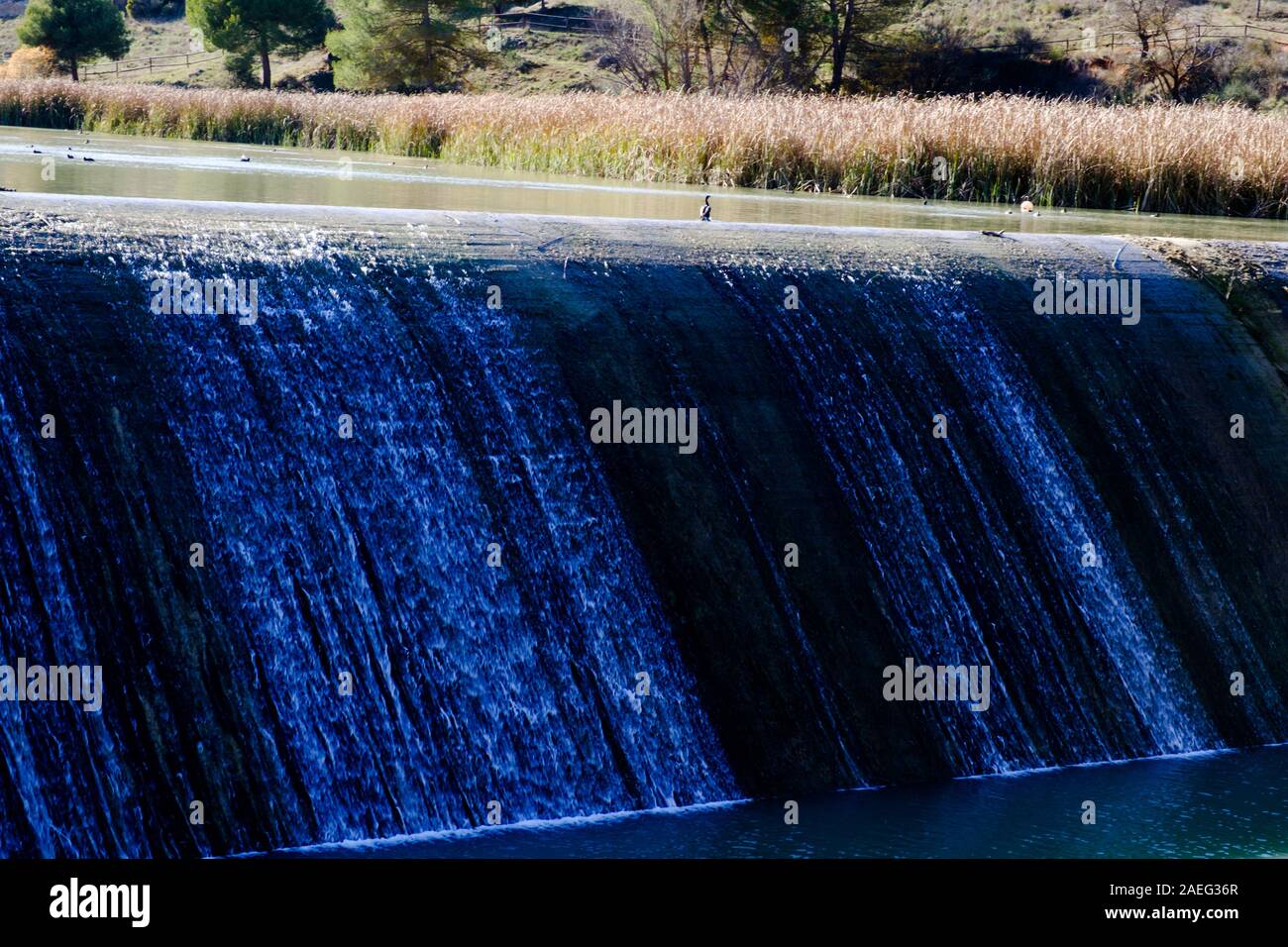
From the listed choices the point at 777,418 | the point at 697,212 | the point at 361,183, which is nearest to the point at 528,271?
the point at 777,418

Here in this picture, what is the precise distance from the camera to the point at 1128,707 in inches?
281

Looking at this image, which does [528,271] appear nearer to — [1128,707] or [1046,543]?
[1046,543]

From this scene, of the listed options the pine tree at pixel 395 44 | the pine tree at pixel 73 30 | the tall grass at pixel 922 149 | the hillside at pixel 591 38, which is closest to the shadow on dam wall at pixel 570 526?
the tall grass at pixel 922 149

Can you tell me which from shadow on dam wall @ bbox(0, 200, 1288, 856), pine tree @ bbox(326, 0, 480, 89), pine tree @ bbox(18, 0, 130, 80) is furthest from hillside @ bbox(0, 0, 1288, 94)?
shadow on dam wall @ bbox(0, 200, 1288, 856)

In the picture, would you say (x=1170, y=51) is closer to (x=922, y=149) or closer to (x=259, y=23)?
(x=922, y=149)

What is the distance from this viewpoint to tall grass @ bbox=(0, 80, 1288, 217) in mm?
14508

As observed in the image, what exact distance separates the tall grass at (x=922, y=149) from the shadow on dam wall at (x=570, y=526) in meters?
6.51

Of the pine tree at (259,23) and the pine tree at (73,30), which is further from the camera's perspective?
the pine tree at (73,30)

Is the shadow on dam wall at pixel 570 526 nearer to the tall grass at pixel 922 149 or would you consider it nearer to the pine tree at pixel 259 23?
Answer: the tall grass at pixel 922 149

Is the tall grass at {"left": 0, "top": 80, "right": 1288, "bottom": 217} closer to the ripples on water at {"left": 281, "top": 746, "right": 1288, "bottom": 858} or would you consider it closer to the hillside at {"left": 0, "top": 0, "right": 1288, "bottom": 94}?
the ripples on water at {"left": 281, "top": 746, "right": 1288, "bottom": 858}

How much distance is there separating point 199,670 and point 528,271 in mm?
2689

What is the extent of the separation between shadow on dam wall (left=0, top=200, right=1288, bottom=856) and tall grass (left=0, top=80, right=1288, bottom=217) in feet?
21.4

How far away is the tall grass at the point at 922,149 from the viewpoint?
14508mm
